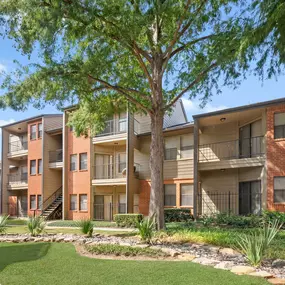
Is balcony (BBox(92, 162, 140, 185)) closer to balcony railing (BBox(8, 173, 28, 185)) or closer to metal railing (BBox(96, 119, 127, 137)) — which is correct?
metal railing (BBox(96, 119, 127, 137))

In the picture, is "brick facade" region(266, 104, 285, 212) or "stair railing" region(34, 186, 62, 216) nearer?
"brick facade" region(266, 104, 285, 212)

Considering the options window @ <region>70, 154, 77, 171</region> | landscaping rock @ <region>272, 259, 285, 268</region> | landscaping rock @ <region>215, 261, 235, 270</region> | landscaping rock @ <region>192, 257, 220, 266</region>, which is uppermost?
window @ <region>70, 154, 77, 171</region>

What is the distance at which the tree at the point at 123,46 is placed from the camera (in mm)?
13531

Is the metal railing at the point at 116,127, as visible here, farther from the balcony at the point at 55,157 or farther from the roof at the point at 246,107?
the balcony at the point at 55,157

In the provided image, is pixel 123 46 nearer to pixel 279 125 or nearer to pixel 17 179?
pixel 279 125

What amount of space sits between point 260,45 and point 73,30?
727 cm

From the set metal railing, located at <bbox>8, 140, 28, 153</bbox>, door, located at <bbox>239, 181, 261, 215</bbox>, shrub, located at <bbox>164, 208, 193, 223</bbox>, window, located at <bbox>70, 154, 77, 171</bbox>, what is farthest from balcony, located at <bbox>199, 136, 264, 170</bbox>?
metal railing, located at <bbox>8, 140, 28, 153</bbox>

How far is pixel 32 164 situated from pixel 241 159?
20.2 metres

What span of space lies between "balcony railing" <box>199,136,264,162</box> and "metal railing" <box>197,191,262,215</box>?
2286 millimetres

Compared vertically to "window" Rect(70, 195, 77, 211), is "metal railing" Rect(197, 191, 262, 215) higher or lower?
higher

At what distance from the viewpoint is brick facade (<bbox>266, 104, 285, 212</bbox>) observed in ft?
62.2

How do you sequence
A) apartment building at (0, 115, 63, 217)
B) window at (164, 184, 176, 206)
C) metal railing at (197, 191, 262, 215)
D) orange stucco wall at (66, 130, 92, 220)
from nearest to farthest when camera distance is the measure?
1. metal railing at (197, 191, 262, 215)
2. window at (164, 184, 176, 206)
3. orange stucco wall at (66, 130, 92, 220)
4. apartment building at (0, 115, 63, 217)

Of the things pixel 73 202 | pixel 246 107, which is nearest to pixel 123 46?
pixel 246 107

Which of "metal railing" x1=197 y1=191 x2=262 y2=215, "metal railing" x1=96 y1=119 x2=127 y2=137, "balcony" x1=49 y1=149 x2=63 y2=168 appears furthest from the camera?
"balcony" x1=49 y1=149 x2=63 y2=168
